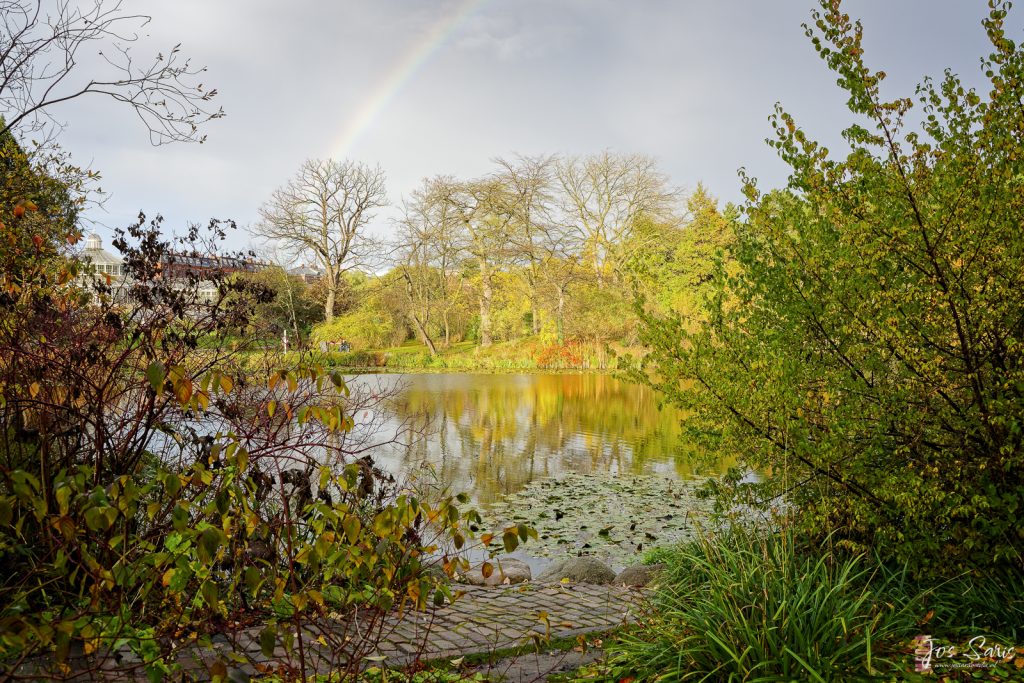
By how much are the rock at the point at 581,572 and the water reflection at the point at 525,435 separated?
1.05 meters

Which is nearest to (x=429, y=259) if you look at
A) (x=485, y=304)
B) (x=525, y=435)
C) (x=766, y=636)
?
(x=485, y=304)

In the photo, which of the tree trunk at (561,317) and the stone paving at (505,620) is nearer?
the stone paving at (505,620)

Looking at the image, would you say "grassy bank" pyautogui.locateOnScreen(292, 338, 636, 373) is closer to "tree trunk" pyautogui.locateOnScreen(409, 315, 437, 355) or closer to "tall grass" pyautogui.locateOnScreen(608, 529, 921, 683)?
"tree trunk" pyautogui.locateOnScreen(409, 315, 437, 355)

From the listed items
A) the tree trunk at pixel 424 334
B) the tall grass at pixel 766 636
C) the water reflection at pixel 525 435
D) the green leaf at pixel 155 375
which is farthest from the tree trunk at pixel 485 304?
the green leaf at pixel 155 375

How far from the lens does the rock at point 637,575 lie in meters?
5.25

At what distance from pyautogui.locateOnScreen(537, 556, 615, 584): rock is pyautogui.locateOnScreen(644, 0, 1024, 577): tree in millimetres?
1415

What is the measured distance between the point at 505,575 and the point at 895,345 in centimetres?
310

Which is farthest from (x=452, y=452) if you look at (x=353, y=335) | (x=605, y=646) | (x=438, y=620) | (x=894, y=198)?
(x=353, y=335)

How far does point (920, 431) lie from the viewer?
386cm

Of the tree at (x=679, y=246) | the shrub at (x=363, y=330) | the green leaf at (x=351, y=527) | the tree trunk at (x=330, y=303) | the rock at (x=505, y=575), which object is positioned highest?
the tree at (x=679, y=246)

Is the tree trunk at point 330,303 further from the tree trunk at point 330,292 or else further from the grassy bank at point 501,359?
the grassy bank at point 501,359

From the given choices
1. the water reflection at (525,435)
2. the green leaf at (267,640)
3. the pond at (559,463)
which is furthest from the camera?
the water reflection at (525,435)

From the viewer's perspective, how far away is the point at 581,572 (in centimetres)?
544

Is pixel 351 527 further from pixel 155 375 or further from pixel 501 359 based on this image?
pixel 501 359
